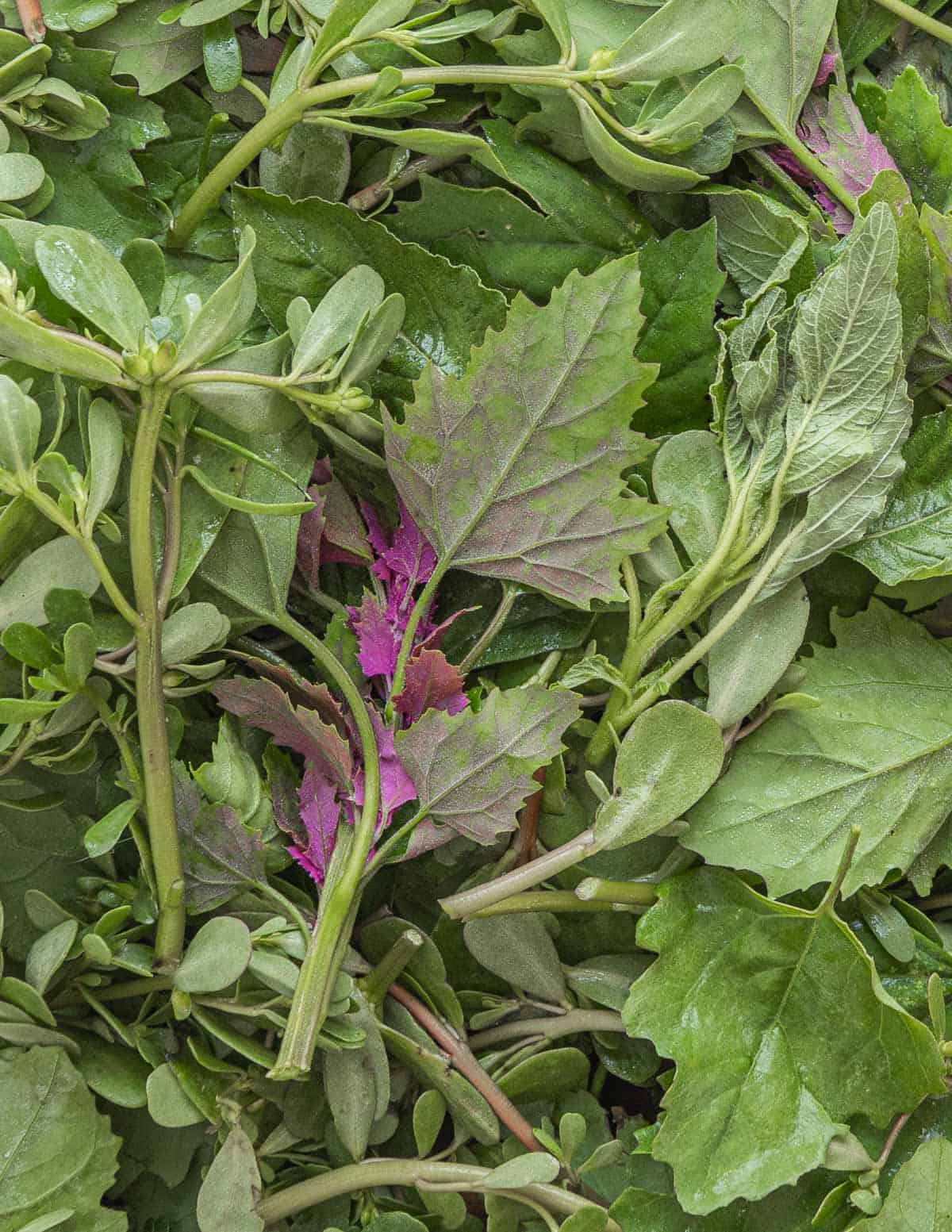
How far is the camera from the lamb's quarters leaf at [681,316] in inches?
26.7

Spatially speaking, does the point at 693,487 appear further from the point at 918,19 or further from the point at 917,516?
the point at 918,19

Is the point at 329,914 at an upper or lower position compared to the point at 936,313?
lower

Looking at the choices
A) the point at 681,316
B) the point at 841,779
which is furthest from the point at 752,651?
the point at 681,316

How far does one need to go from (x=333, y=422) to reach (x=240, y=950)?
0.29 metres

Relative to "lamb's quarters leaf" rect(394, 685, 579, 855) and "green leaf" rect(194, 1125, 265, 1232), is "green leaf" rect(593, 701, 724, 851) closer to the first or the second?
"lamb's quarters leaf" rect(394, 685, 579, 855)

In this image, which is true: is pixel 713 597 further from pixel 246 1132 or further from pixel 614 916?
pixel 246 1132

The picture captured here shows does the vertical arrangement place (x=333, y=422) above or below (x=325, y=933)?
above

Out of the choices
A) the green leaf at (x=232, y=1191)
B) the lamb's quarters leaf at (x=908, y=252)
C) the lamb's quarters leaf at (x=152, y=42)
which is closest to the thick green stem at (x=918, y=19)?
the lamb's quarters leaf at (x=908, y=252)

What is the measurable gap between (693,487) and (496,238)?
A: 187mm

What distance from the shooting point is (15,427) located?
1.76ft

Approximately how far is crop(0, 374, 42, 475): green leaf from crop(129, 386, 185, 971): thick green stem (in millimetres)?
51

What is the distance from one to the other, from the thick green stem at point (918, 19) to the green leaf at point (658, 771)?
1.49ft

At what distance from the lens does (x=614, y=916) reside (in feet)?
2.37

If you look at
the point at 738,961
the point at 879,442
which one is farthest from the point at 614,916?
the point at 879,442
